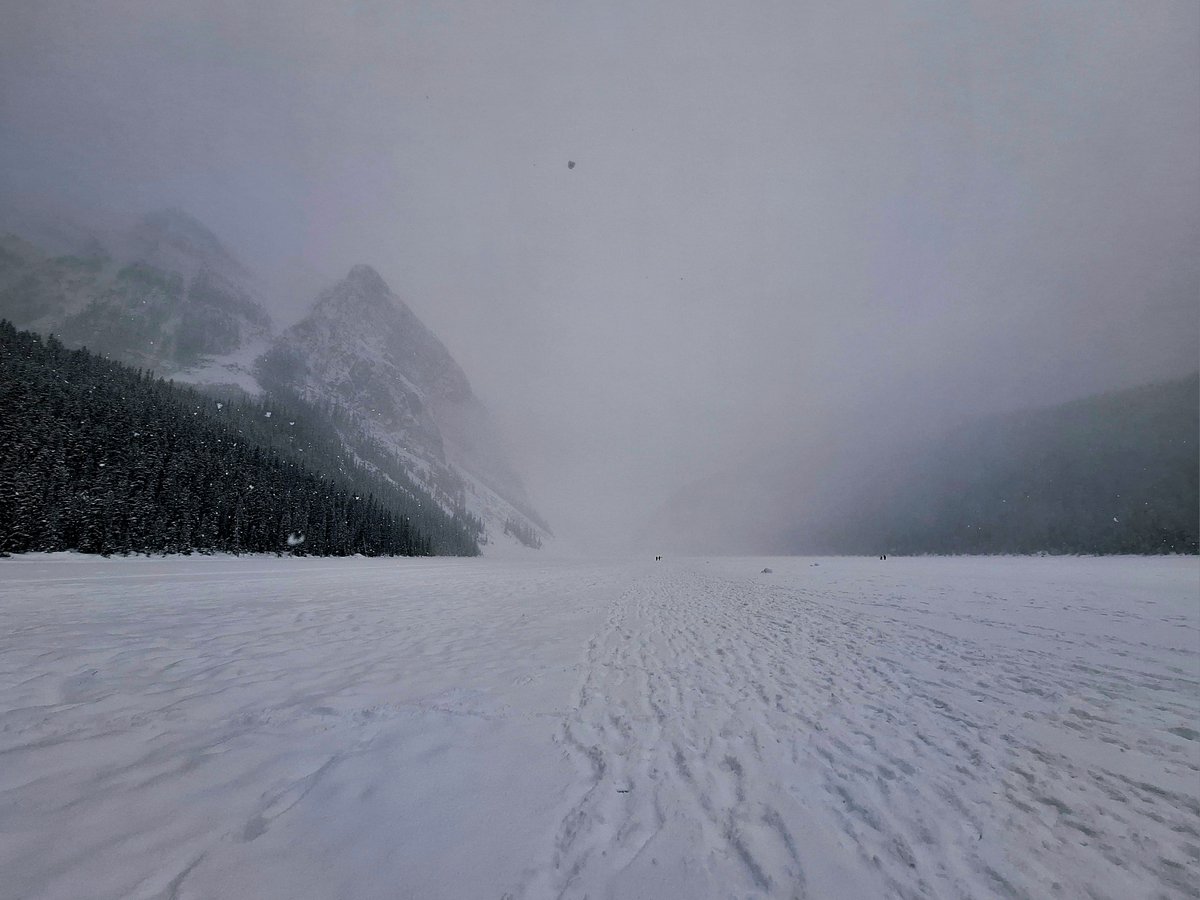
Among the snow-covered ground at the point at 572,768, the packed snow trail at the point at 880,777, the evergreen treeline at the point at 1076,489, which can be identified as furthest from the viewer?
the evergreen treeline at the point at 1076,489

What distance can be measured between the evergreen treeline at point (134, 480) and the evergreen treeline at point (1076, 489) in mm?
181625

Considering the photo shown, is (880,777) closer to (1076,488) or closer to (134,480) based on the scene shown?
(134,480)

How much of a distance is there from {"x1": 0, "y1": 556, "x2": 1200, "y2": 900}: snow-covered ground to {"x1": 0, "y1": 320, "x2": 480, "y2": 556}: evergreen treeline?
41306mm

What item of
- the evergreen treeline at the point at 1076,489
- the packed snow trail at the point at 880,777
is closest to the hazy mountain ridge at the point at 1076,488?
the evergreen treeline at the point at 1076,489

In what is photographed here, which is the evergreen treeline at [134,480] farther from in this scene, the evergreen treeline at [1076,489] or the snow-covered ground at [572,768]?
the evergreen treeline at [1076,489]

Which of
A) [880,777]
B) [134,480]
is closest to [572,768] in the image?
[880,777]

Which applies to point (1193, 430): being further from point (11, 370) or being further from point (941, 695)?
point (11, 370)

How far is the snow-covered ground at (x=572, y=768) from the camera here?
3068 mm

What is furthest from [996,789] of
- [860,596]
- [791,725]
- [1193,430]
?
[1193,430]

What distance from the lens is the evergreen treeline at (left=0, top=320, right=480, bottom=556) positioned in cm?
3506

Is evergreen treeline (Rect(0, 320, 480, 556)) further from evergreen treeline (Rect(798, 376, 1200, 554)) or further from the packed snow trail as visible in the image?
evergreen treeline (Rect(798, 376, 1200, 554))

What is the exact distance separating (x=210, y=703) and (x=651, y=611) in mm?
12222

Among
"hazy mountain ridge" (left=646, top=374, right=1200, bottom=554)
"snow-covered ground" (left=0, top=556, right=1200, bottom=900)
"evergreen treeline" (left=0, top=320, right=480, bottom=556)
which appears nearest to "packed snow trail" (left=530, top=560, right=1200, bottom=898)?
"snow-covered ground" (left=0, top=556, right=1200, bottom=900)

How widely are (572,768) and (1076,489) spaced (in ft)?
713
